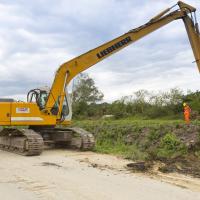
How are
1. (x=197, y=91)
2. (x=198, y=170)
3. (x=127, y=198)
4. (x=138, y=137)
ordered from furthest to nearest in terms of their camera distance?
(x=197, y=91), (x=138, y=137), (x=198, y=170), (x=127, y=198)

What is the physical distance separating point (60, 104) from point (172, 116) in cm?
1287

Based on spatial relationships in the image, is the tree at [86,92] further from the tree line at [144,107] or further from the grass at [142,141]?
the grass at [142,141]

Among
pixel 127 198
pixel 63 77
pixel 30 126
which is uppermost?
pixel 63 77

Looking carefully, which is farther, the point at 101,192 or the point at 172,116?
the point at 172,116

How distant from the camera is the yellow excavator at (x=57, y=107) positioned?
605 inches

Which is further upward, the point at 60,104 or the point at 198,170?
the point at 60,104

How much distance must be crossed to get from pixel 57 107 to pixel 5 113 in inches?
80.6

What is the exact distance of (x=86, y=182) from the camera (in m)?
9.52

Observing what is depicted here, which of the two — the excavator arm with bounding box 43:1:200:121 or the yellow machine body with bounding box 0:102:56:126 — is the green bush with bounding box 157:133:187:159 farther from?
the yellow machine body with bounding box 0:102:56:126

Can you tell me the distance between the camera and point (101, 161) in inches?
515

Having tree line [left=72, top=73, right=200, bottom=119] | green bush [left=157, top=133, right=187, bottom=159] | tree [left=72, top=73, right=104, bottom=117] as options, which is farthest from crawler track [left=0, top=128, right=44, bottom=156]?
tree [left=72, top=73, right=104, bottom=117]

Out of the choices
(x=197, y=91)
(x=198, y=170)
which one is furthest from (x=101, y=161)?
(x=197, y=91)

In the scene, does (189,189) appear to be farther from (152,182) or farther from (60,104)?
(60,104)

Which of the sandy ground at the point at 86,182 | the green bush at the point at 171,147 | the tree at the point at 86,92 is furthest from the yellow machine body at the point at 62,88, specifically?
the tree at the point at 86,92
